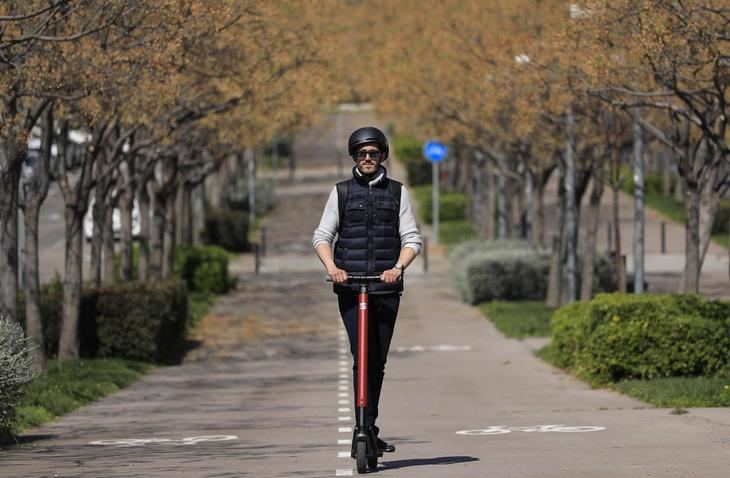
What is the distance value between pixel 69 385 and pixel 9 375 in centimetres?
694

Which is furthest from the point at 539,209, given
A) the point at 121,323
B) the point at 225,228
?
the point at 225,228

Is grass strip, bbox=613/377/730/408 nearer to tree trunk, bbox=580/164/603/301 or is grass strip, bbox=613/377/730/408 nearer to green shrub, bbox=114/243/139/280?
tree trunk, bbox=580/164/603/301

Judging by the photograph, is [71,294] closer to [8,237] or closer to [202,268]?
[8,237]

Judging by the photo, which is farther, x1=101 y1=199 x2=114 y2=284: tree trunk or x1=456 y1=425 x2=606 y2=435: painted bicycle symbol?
x1=101 y1=199 x2=114 y2=284: tree trunk

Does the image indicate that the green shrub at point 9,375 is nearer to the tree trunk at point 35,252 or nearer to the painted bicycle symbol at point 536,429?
the painted bicycle symbol at point 536,429

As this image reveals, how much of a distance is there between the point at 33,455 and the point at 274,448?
1.94 m

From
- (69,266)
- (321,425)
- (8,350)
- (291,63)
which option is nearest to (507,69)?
(291,63)

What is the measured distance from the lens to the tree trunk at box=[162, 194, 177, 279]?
120ft

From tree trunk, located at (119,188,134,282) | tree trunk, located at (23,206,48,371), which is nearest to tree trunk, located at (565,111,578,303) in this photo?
tree trunk, located at (119,188,134,282)

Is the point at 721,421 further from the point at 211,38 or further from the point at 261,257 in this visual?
the point at 261,257

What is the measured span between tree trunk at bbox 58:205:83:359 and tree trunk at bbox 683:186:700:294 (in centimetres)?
914

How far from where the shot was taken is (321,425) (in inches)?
620

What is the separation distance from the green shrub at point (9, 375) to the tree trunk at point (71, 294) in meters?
10.5

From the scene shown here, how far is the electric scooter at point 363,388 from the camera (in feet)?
33.8
